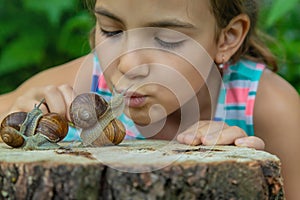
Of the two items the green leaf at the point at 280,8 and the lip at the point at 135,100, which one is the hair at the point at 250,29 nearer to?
the green leaf at the point at 280,8


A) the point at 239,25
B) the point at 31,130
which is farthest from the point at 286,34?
the point at 31,130

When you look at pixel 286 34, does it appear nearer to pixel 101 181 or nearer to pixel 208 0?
pixel 208 0

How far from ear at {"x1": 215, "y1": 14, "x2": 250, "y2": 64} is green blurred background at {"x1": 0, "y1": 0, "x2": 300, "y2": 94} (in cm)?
70

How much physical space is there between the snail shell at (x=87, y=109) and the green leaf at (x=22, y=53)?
165 centimetres

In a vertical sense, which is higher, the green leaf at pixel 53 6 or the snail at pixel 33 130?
the green leaf at pixel 53 6

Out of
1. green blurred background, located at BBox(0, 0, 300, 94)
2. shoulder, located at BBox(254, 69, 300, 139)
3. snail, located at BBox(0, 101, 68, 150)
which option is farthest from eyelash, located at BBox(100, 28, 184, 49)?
green blurred background, located at BBox(0, 0, 300, 94)

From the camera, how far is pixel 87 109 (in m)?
1.40

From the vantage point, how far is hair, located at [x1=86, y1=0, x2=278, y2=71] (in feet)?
6.12

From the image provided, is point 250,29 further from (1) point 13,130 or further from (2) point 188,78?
(1) point 13,130

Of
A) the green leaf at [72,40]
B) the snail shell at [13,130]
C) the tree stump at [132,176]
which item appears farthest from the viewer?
the green leaf at [72,40]

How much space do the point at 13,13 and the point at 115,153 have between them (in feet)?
6.69

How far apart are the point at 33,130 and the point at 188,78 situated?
536 millimetres

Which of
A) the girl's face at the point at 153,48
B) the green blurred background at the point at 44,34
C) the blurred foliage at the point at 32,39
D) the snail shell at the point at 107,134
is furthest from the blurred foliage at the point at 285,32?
the snail shell at the point at 107,134

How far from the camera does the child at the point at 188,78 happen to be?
1.66 metres
